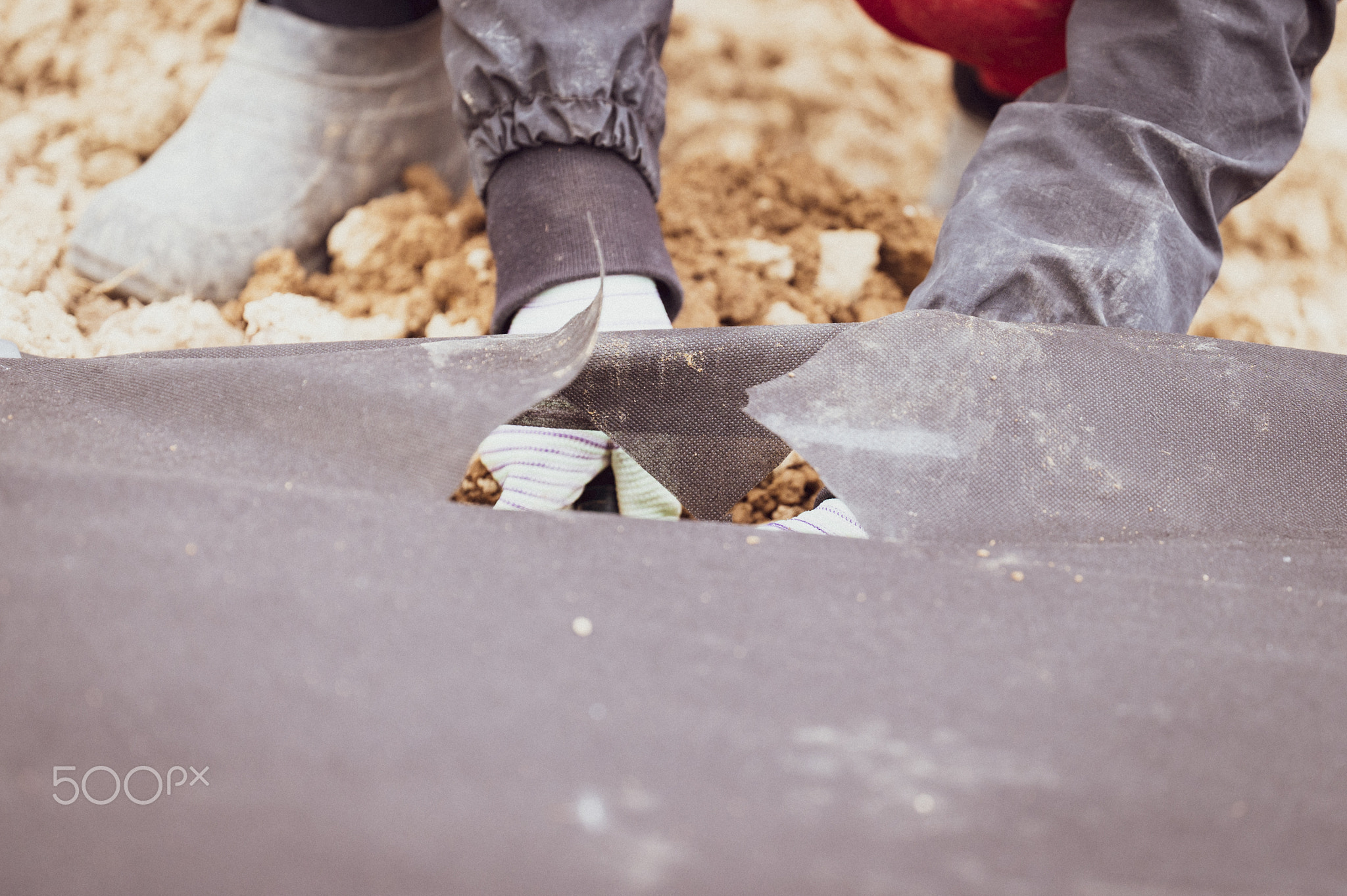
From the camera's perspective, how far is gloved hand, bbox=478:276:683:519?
67cm

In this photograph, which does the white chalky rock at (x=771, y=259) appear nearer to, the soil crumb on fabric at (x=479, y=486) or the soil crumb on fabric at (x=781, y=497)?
the soil crumb on fabric at (x=781, y=497)

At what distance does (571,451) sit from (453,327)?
10.9 inches

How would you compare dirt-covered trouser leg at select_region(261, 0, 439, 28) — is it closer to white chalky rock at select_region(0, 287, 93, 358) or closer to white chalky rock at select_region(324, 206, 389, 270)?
white chalky rock at select_region(324, 206, 389, 270)

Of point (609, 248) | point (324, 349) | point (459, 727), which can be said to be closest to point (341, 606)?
point (459, 727)

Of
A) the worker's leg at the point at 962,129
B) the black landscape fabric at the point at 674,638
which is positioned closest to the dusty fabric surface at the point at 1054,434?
the black landscape fabric at the point at 674,638

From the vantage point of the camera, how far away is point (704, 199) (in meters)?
1.05

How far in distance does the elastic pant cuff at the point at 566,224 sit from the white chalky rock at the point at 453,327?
99 millimetres

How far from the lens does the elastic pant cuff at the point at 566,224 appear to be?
28.6 inches

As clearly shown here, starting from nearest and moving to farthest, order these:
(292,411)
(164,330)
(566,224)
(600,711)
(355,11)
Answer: (600,711)
(292,411)
(566,224)
(164,330)
(355,11)

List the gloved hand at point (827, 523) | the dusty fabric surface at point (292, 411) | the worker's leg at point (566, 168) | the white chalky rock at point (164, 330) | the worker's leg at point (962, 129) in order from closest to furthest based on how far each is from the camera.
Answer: the dusty fabric surface at point (292, 411) < the gloved hand at point (827, 523) < the worker's leg at point (566, 168) < the white chalky rock at point (164, 330) < the worker's leg at point (962, 129)

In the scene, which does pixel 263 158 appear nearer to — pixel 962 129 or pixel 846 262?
pixel 846 262

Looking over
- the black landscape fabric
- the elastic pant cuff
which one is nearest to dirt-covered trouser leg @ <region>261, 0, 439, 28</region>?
the elastic pant cuff

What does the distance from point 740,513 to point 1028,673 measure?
0.42 metres

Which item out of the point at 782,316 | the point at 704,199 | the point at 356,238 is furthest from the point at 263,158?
the point at 782,316
